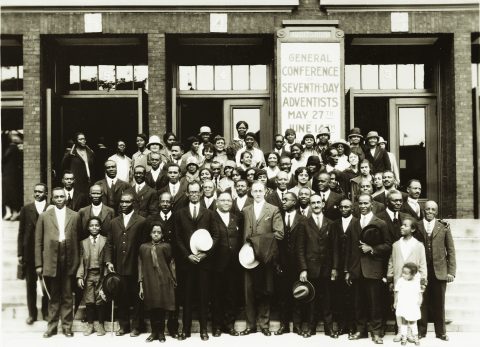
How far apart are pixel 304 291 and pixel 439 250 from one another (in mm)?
1722

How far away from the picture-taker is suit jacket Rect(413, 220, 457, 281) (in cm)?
788

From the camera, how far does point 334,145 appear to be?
980 cm

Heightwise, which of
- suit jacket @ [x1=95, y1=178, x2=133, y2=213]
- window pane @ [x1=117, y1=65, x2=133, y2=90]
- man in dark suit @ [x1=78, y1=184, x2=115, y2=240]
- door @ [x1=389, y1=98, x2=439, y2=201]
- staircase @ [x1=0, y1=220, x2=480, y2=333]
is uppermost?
window pane @ [x1=117, y1=65, x2=133, y2=90]

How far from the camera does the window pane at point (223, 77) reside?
13.6 meters

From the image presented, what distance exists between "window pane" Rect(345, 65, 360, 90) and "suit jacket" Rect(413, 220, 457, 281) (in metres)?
6.14

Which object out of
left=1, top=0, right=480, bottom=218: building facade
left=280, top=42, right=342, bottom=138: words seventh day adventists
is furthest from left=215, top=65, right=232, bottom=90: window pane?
left=280, top=42, right=342, bottom=138: words seventh day adventists

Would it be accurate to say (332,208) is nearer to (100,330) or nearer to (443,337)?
(443,337)

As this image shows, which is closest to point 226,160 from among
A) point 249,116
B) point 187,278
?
point 187,278

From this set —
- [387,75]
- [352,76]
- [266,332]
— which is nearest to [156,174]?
[266,332]

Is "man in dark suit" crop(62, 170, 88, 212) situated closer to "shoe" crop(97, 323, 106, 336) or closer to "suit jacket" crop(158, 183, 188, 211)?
"suit jacket" crop(158, 183, 188, 211)

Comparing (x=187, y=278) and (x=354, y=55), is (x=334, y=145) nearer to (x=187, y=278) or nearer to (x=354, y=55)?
(x=187, y=278)

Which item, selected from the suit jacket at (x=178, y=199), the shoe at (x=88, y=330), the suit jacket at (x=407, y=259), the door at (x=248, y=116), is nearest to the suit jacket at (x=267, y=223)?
the suit jacket at (x=178, y=199)

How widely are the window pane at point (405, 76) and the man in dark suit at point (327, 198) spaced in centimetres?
594

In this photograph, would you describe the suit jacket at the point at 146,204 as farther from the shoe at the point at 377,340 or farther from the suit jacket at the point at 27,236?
the shoe at the point at 377,340
